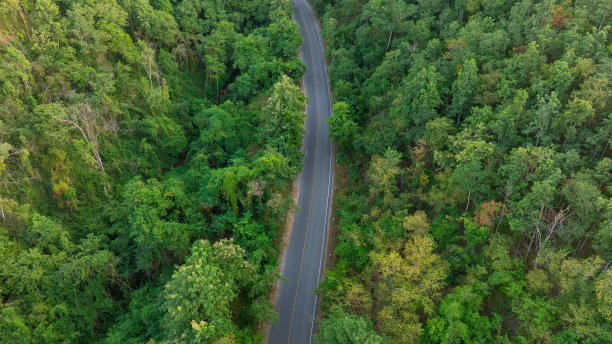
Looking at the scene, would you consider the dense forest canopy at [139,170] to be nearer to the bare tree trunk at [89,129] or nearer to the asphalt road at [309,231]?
the bare tree trunk at [89,129]

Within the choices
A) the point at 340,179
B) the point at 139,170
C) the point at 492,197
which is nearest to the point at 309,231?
the point at 340,179

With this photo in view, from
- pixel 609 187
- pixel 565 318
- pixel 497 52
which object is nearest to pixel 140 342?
pixel 565 318

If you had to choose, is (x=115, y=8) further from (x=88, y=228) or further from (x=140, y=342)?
(x=140, y=342)

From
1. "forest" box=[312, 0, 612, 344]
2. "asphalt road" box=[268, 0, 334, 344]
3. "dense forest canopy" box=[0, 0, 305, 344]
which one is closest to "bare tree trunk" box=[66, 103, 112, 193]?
"dense forest canopy" box=[0, 0, 305, 344]

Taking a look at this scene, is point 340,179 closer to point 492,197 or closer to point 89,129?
point 492,197

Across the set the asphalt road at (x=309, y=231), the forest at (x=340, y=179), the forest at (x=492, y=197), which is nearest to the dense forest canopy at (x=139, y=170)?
the forest at (x=340, y=179)

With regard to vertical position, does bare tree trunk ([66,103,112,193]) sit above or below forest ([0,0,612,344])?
above

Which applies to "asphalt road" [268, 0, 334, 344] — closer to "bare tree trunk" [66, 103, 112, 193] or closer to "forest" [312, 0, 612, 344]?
"forest" [312, 0, 612, 344]
